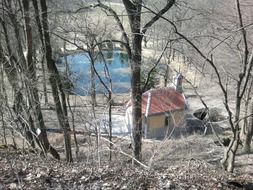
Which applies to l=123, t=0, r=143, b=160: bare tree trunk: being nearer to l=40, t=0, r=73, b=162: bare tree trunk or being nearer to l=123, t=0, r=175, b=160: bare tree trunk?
l=123, t=0, r=175, b=160: bare tree trunk

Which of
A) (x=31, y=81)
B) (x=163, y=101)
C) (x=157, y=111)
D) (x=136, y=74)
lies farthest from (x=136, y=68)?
(x=163, y=101)

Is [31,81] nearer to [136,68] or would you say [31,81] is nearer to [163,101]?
[136,68]

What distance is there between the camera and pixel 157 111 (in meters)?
24.9

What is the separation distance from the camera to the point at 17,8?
1436 centimetres

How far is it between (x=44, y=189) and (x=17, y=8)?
425 inches

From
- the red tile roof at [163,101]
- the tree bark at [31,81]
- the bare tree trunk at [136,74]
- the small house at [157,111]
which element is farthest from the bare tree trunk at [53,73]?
the red tile roof at [163,101]

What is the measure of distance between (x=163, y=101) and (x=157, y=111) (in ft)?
4.00

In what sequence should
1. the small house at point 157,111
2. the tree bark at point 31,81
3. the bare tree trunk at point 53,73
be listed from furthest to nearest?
1. the small house at point 157,111
2. the bare tree trunk at point 53,73
3. the tree bark at point 31,81

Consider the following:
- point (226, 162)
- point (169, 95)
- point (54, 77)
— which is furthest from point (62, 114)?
point (169, 95)

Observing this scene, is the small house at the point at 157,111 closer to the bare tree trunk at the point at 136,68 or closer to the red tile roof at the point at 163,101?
the red tile roof at the point at 163,101

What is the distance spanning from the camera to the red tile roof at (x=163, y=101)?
982 inches

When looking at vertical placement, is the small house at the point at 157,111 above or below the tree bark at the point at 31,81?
below

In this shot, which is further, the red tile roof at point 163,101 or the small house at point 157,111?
the red tile roof at point 163,101

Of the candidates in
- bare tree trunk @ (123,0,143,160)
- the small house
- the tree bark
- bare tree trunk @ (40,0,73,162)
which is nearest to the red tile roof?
the small house
